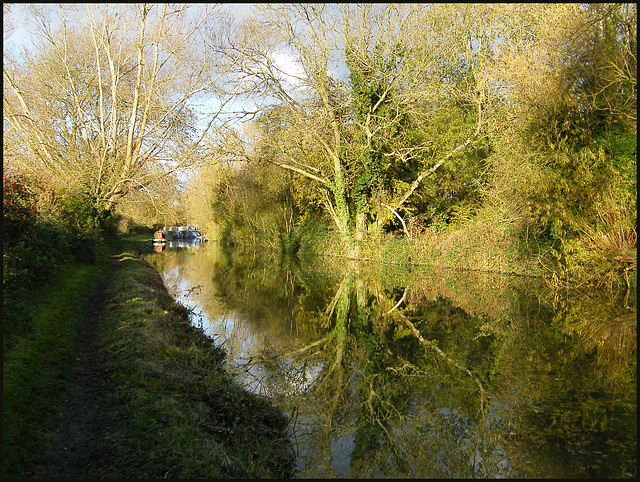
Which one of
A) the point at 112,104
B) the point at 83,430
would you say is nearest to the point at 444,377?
the point at 83,430

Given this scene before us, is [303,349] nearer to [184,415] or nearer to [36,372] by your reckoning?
[184,415]

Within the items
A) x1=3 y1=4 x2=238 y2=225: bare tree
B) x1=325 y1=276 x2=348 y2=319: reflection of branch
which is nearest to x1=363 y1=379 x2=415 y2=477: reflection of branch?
x1=325 y1=276 x2=348 y2=319: reflection of branch

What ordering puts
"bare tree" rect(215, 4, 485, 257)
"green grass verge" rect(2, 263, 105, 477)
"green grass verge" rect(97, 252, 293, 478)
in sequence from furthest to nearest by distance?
"bare tree" rect(215, 4, 485, 257) < "green grass verge" rect(2, 263, 105, 477) < "green grass verge" rect(97, 252, 293, 478)

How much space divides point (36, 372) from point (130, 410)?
1.93 metres

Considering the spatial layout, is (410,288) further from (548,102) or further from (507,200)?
(548,102)

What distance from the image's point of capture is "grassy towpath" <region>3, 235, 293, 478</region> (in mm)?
4320

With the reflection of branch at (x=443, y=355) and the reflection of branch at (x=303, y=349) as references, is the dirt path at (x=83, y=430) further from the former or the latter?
the reflection of branch at (x=443, y=355)

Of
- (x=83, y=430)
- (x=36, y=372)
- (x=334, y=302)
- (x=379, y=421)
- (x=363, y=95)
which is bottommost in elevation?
(x=379, y=421)

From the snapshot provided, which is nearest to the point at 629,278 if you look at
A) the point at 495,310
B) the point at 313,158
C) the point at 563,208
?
the point at 563,208

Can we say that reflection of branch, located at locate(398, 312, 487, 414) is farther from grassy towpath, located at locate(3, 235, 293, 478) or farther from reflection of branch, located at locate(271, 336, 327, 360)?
grassy towpath, located at locate(3, 235, 293, 478)

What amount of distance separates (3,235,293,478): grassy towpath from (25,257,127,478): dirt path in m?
0.01

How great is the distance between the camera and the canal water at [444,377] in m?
5.06

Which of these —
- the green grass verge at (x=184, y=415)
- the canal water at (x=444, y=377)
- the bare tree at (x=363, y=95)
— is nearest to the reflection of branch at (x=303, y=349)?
the canal water at (x=444, y=377)

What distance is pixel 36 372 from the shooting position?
6.27 meters
